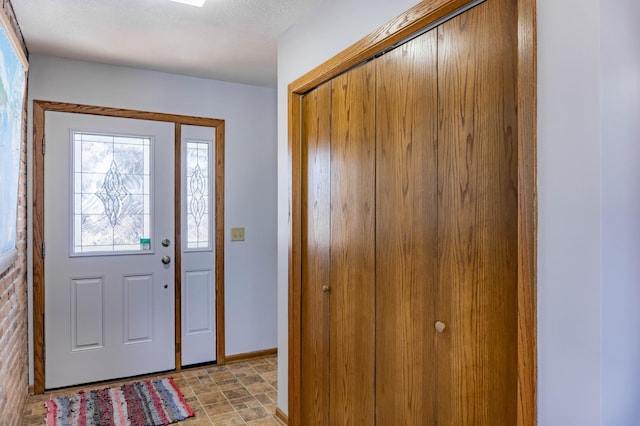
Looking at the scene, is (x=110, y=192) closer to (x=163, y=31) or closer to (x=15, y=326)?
(x=15, y=326)

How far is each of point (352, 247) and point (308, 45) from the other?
1.17 meters

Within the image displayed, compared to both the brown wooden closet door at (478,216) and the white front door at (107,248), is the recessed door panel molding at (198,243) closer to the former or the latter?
the white front door at (107,248)

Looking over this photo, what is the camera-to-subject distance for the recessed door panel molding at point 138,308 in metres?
3.30

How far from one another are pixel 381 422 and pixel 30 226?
8.77 ft

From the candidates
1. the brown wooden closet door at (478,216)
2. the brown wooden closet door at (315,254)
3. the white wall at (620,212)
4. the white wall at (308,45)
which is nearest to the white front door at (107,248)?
the white wall at (308,45)

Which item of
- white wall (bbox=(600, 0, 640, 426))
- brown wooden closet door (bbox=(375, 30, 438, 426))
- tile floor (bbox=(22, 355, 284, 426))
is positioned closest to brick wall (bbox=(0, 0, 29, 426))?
tile floor (bbox=(22, 355, 284, 426))

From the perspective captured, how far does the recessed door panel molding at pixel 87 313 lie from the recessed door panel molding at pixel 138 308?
0.56 ft

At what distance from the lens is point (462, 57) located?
1.43 m

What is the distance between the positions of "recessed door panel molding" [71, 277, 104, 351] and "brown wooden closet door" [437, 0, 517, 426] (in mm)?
2679

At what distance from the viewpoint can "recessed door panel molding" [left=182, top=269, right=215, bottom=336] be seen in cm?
353

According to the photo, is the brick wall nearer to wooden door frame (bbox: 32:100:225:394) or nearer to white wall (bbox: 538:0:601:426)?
wooden door frame (bbox: 32:100:225:394)

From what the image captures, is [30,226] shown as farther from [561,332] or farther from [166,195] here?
[561,332]

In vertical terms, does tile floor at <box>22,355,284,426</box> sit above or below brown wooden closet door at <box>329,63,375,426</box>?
below

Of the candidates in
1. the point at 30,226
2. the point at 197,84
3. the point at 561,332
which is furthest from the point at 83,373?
the point at 561,332
